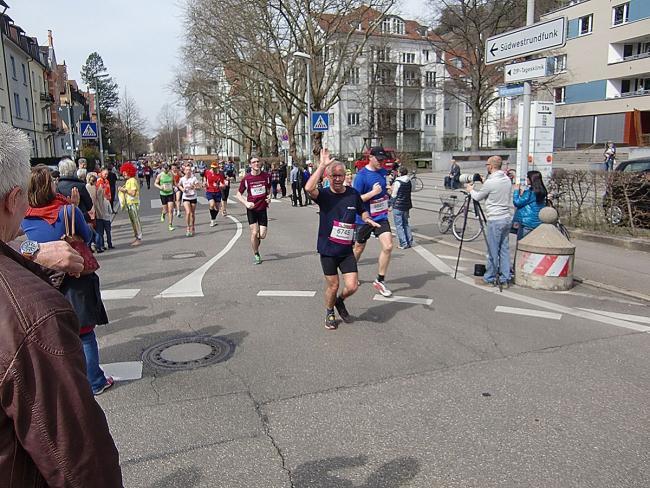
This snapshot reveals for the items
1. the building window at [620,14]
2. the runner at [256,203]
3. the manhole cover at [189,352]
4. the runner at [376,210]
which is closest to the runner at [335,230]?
the manhole cover at [189,352]

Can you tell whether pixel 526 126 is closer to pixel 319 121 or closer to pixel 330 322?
pixel 330 322

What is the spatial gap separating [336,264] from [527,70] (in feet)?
23.6

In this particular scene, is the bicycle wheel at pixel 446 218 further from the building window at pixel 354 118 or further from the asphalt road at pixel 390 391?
the building window at pixel 354 118

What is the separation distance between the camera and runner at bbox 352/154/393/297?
757 centimetres

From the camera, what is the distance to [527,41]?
1058 cm

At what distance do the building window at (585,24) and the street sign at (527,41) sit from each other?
1678 inches

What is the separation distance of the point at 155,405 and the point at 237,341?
1.56 m

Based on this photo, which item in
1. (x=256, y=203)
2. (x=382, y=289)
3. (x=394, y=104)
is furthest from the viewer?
(x=394, y=104)

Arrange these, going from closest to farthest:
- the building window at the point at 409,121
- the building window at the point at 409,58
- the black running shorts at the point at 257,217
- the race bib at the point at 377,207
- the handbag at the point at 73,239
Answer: the handbag at the point at 73,239
the race bib at the point at 377,207
the black running shorts at the point at 257,217
the building window at the point at 409,121
the building window at the point at 409,58

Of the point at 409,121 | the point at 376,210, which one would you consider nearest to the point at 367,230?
the point at 376,210

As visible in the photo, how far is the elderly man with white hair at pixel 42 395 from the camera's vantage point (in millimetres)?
1284

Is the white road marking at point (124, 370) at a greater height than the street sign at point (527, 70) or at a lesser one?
lesser

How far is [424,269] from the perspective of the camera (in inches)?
374

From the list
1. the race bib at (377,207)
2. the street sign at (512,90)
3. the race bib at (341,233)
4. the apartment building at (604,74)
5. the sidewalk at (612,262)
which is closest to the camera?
the race bib at (341,233)
